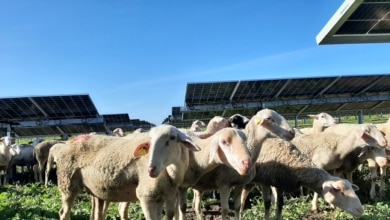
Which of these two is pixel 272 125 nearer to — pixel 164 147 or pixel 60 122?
pixel 164 147

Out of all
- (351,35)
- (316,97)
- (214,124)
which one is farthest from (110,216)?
(316,97)

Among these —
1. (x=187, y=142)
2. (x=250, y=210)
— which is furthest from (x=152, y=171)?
(x=250, y=210)

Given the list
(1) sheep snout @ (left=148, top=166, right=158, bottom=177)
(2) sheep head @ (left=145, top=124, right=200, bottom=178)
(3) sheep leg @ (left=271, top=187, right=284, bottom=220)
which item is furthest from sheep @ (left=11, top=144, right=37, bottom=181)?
(1) sheep snout @ (left=148, top=166, right=158, bottom=177)

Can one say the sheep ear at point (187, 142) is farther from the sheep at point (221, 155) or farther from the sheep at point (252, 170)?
the sheep at point (252, 170)

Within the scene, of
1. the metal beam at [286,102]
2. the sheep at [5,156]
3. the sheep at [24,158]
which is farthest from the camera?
the metal beam at [286,102]

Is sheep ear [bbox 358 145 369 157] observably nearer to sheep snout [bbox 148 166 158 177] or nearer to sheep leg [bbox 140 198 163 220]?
sheep leg [bbox 140 198 163 220]

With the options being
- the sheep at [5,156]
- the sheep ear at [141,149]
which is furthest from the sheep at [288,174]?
the sheep at [5,156]

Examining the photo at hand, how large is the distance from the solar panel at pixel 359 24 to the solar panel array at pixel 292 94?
10.9 metres

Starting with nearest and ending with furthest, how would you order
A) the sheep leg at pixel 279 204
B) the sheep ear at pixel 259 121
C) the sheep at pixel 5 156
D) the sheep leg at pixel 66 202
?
the sheep leg at pixel 66 202 < the sheep ear at pixel 259 121 < the sheep leg at pixel 279 204 < the sheep at pixel 5 156

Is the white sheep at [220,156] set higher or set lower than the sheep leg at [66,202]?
higher

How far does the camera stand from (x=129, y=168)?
19.3 ft

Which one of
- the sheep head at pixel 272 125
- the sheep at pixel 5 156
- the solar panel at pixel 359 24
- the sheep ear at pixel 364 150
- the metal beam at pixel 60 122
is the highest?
the metal beam at pixel 60 122

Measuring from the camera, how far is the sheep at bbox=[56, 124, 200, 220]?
17.9 feet

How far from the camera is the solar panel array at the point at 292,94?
21.4 meters
